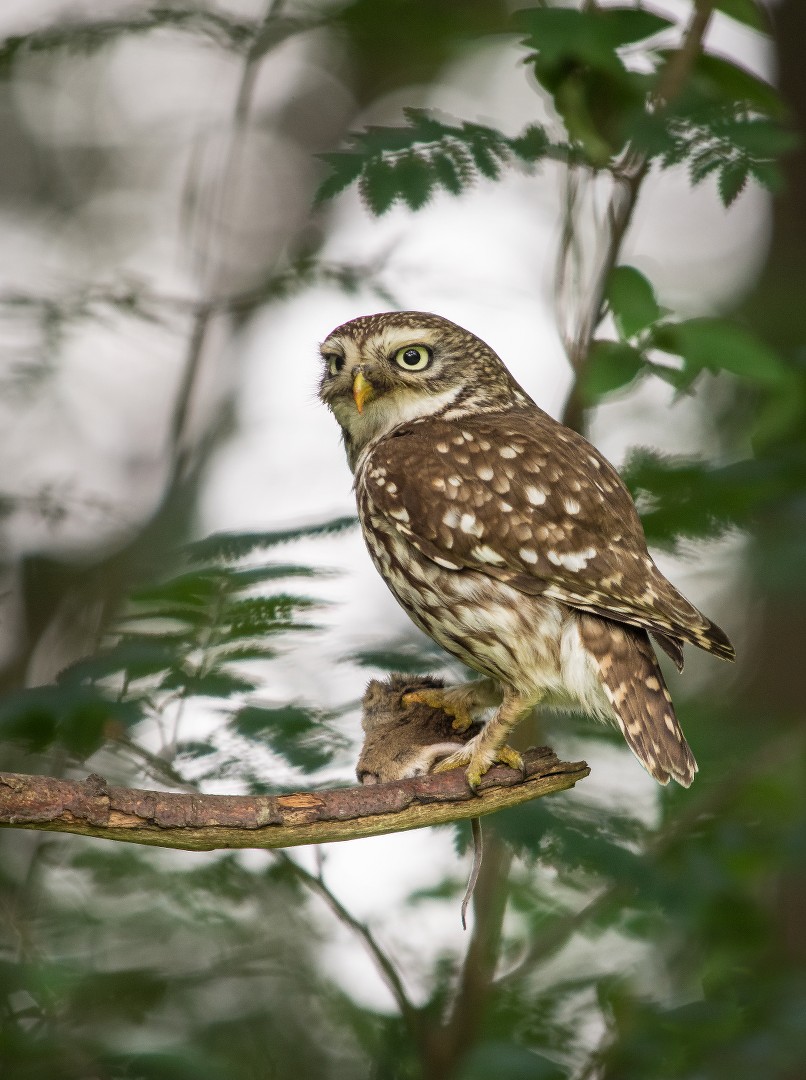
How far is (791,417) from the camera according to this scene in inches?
119

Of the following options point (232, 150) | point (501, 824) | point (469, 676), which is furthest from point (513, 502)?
point (232, 150)

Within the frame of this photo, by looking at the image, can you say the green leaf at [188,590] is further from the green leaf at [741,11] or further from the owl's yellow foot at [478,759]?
the green leaf at [741,11]

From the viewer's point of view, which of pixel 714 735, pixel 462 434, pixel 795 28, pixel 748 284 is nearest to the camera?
pixel 462 434

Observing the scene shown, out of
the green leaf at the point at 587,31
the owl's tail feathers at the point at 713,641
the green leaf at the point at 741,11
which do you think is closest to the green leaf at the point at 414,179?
the green leaf at the point at 587,31

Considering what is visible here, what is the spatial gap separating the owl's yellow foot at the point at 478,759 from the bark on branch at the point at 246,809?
0.8 inches

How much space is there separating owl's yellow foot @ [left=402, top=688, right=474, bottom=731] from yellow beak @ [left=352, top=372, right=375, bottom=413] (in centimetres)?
73

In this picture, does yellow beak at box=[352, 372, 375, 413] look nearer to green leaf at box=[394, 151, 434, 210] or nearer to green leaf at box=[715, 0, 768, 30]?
green leaf at box=[394, 151, 434, 210]

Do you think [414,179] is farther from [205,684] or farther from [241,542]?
[205,684]

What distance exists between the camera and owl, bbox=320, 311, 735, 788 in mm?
2582

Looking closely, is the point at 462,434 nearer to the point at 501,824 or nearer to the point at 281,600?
the point at 281,600

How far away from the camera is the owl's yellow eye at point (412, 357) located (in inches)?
123

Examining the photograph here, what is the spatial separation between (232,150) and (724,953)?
325cm

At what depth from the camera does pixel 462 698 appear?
115 inches

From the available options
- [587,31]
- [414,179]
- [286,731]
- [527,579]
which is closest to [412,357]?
[414,179]
